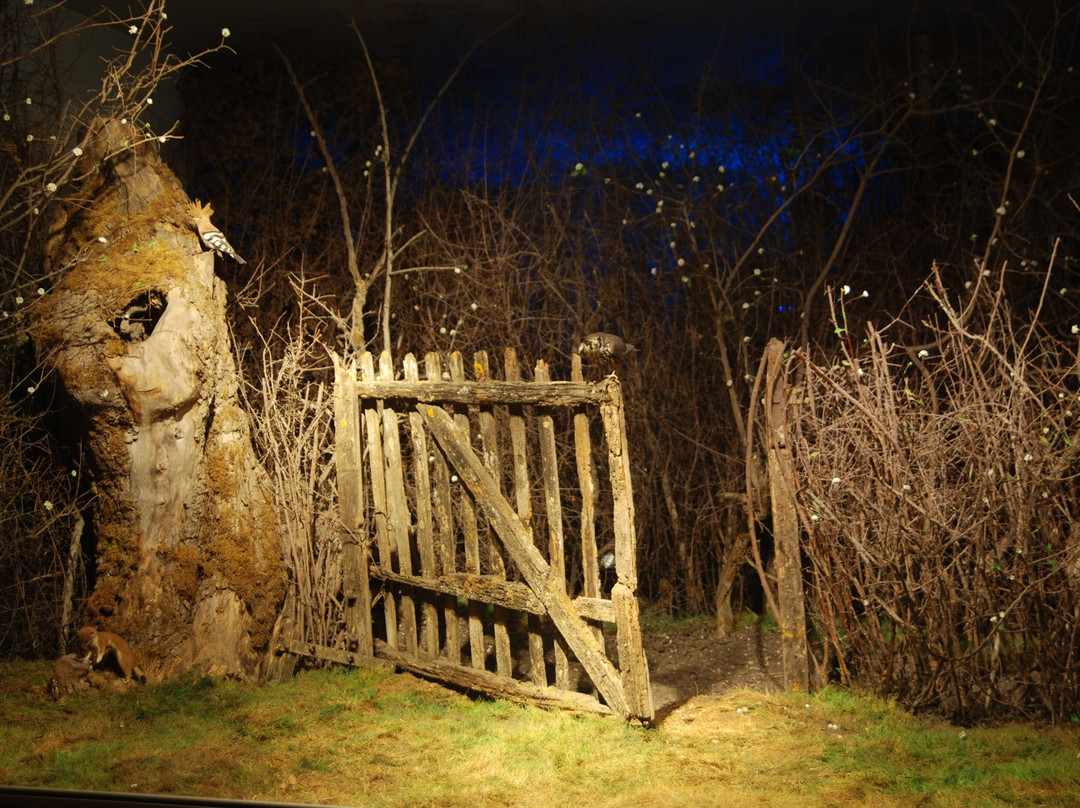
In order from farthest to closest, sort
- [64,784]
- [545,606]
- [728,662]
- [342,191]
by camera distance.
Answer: [342,191]
[728,662]
[545,606]
[64,784]

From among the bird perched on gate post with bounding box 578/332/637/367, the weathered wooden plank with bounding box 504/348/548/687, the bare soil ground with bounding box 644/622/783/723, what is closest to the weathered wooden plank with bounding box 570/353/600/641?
the bird perched on gate post with bounding box 578/332/637/367

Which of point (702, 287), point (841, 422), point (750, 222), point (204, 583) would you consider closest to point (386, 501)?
point (204, 583)

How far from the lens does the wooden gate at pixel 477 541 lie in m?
4.08

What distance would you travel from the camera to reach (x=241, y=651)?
491cm

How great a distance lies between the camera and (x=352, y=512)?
5211mm

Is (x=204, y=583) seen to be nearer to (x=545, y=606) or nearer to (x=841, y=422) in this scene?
(x=545, y=606)

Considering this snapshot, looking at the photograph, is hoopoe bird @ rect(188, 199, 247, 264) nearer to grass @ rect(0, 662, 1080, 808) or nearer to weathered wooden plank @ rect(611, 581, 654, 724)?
grass @ rect(0, 662, 1080, 808)

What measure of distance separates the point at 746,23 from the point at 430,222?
9.44 feet

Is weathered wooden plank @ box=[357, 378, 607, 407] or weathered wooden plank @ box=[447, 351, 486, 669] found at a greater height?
weathered wooden plank @ box=[357, 378, 607, 407]

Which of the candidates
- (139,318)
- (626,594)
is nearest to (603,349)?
(626,594)

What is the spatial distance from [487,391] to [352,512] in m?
1.26

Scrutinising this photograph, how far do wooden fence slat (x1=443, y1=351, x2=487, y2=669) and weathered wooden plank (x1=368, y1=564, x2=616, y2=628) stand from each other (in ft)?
0.27

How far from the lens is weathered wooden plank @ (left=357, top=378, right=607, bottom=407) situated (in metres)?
4.11

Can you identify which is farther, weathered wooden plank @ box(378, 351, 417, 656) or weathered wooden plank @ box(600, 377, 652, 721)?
weathered wooden plank @ box(378, 351, 417, 656)
